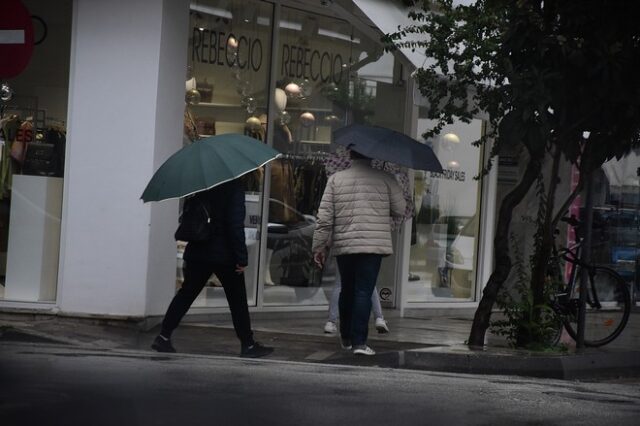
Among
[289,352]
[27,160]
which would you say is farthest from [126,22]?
[289,352]

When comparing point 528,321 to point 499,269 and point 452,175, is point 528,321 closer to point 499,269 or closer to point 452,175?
point 499,269

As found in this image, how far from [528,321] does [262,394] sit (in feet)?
13.2

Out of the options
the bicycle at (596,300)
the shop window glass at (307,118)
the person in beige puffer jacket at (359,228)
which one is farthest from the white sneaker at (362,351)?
the shop window glass at (307,118)

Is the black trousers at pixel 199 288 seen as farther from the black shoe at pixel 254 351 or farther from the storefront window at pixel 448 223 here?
the storefront window at pixel 448 223

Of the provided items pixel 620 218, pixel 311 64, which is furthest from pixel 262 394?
pixel 620 218

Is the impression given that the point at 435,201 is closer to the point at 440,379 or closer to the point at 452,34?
the point at 452,34

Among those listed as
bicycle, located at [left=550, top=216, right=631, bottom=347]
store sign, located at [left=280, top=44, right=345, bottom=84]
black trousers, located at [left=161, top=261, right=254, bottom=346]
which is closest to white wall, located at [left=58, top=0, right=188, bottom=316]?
black trousers, located at [left=161, top=261, right=254, bottom=346]

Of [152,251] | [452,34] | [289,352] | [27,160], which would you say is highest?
[452,34]

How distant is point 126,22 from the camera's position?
1180 cm

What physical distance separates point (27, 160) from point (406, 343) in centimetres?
426

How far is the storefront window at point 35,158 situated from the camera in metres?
12.1

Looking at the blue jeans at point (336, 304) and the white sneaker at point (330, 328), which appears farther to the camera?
the white sneaker at point (330, 328)

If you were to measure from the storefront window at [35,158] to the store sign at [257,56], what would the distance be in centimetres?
143

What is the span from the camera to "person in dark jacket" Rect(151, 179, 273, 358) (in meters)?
9.98
